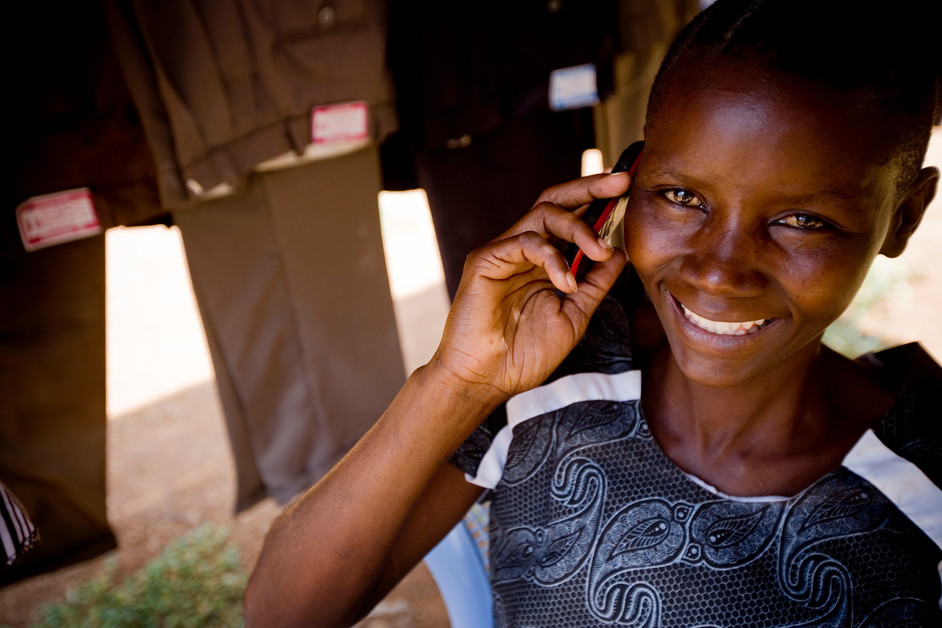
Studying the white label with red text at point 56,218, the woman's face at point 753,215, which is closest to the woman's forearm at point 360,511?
the woman's face at point 753,215

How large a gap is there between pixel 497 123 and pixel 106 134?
1103 mm

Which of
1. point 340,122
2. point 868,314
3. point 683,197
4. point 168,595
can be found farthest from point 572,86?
point 868,314

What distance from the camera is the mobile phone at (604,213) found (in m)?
1.20

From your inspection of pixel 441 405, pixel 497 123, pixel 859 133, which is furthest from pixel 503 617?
pixel 497 123

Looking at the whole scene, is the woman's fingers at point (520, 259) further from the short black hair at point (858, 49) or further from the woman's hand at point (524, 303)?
the short black hair at point (858, 49)

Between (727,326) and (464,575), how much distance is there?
877 mm

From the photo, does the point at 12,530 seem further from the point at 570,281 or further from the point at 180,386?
the point at 180,386

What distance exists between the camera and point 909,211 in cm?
114

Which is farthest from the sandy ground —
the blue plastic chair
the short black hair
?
the short black hair

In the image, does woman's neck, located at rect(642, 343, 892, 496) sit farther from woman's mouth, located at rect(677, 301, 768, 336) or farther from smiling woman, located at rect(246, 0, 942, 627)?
woman's mouth, located at rect(677, 301, 768, 336)

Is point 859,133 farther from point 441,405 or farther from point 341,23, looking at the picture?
point 341,23

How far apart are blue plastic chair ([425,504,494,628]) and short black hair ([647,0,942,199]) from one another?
1145mm

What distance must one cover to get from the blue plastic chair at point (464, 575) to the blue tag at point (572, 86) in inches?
52.8

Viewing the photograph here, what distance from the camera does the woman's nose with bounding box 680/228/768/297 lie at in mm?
1062
